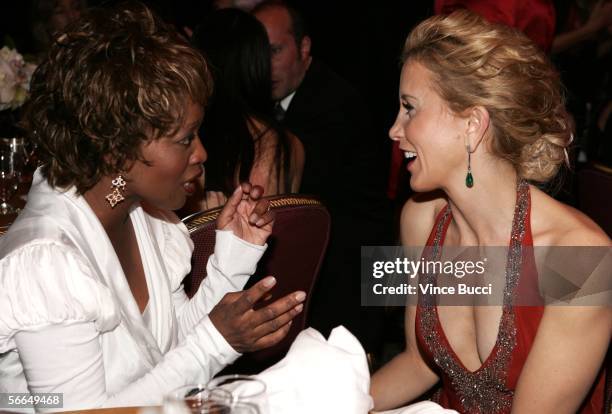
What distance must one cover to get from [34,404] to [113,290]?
0.31 meters

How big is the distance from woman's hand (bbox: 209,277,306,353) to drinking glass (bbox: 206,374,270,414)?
0.58 m

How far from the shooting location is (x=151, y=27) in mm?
1871

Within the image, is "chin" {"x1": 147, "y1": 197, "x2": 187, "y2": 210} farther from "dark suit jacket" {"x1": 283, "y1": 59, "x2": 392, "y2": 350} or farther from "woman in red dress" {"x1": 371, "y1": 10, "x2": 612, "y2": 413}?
"dark suit jacket" {"x1": 283, "y1": 59, "x2": 392, "y2": 350}

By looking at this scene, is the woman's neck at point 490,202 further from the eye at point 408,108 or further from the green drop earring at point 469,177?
the eye at point 408,108

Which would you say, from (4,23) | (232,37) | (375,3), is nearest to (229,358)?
(232,37)

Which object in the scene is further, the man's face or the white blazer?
the man's face

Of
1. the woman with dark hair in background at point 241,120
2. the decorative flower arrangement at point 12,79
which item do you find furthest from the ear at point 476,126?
Answer: the decorative flower arrangement at point 12,79

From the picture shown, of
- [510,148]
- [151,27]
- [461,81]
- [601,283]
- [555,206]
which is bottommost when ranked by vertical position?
[601,283]

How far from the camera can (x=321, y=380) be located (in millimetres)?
1371

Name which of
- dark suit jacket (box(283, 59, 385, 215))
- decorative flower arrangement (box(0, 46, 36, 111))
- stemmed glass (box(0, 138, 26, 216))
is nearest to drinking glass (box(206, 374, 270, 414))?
stemmed glass (box(0, 138, 26, 216))

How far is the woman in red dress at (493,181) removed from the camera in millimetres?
2031

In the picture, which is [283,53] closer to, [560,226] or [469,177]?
[469,177]

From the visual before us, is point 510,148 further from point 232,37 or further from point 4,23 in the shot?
point 4,23

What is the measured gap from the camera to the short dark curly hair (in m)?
1.80
